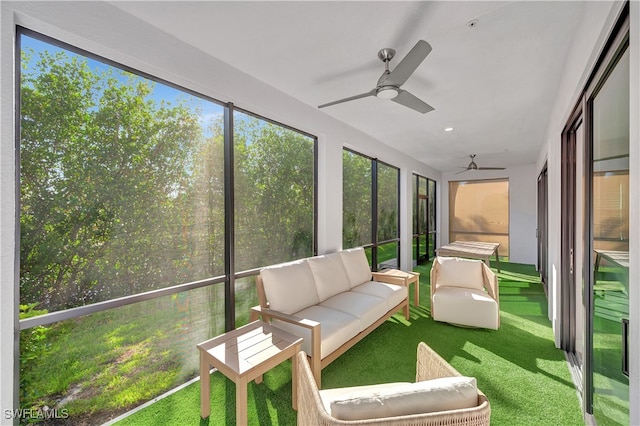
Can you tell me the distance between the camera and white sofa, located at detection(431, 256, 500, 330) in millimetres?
3201

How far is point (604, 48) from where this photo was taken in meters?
1.47

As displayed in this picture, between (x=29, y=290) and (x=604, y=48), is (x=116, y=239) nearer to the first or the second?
(x=29, y=290)

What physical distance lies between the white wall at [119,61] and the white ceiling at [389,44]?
0.36 feet

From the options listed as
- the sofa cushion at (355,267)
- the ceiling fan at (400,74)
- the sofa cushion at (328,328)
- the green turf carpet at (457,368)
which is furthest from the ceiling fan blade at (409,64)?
the green turf carpet at (457,368)

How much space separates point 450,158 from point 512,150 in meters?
1.26

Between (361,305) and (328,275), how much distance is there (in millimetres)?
520

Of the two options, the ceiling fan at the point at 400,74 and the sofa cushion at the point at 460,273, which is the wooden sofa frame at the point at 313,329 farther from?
the ceiling fan at the point at 400,74

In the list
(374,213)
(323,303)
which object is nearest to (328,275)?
(323,303)

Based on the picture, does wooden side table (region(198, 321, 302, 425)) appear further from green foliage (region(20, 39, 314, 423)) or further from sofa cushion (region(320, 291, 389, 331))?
sofa cushion (region(320, 291, 389, 331))

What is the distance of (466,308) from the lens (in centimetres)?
325

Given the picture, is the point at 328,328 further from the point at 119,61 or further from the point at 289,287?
the point at 119,61

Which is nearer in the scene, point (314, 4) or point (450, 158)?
point (314, 4)

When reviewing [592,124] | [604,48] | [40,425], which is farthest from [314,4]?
[40,425]

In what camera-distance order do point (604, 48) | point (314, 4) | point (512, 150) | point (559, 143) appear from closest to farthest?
point (604, 48), point (314, 4), point (559, 143), point (512, 150)
